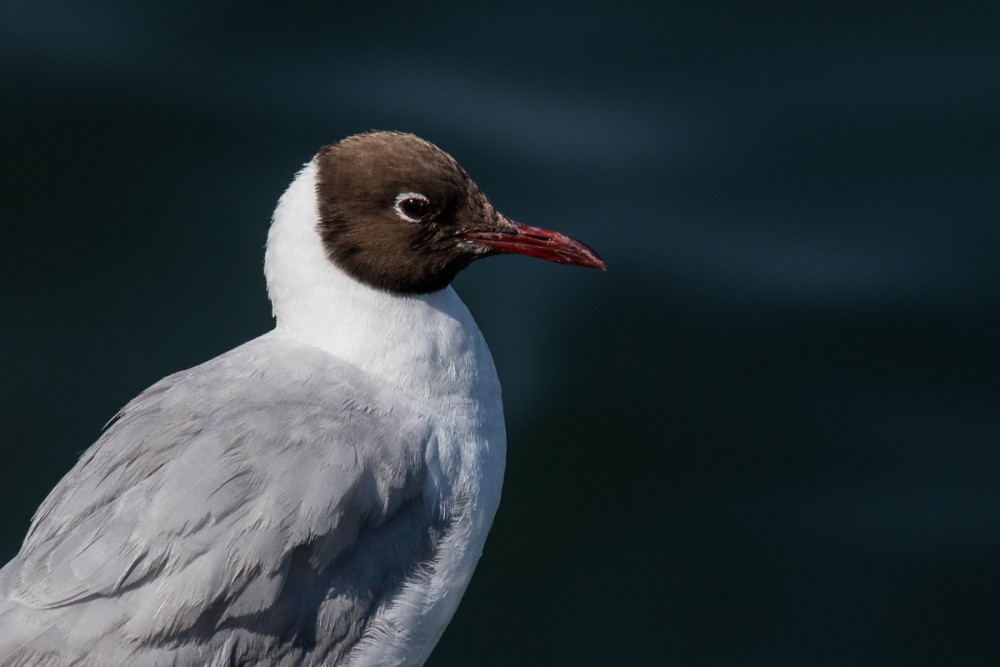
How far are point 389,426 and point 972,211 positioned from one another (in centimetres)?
312

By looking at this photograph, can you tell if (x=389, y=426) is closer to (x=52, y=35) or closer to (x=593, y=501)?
(x=593, y=501)

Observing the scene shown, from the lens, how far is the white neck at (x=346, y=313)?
4.53 metres

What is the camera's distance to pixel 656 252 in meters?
6.22

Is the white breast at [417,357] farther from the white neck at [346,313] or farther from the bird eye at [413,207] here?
the bird eye at [413,207]

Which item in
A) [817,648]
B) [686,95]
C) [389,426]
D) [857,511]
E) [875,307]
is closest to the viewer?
[389,426]

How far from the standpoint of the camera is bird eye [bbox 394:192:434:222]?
14.4 feet

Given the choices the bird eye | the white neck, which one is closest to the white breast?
the white neck

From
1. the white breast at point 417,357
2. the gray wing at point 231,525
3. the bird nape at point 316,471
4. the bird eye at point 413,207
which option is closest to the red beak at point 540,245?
the bird nape at point 316,471

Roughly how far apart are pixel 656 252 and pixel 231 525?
2.78 m

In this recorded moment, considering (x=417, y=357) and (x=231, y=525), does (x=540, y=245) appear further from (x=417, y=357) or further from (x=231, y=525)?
(x=231, y=525)

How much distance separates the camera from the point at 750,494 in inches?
218

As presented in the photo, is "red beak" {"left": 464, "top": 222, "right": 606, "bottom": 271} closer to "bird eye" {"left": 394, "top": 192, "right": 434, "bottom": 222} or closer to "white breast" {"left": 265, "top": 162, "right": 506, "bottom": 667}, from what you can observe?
"bird eye" {"left": 394, "top": 192, "right": 434, "bottom": 222}

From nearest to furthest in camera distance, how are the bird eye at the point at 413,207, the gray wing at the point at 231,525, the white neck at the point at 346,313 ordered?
the gray wing at the point at 231,525, the bird eye at the point at 413,207, the white neck at the point at 346,313

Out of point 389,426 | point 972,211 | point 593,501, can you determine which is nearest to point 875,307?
point 972,211
